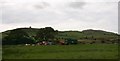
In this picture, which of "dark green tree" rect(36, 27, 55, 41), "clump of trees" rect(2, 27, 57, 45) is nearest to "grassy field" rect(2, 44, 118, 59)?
"clump of trees" rect(2, 27, 57, 45)

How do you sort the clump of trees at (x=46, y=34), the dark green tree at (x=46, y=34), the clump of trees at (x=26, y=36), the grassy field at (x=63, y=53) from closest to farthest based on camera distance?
the grassy field at (x=63, y=53)
the clump of trees at (x=26, y=36)
the dark green tree at (x=46, y=34)
the clump of trees at (x=46, y=34)

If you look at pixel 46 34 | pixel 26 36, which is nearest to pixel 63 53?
pixel 26 36

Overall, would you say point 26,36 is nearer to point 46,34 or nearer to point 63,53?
point 46,34

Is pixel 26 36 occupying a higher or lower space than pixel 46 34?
lower

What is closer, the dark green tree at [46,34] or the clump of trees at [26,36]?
the clump of trees at [26,36]

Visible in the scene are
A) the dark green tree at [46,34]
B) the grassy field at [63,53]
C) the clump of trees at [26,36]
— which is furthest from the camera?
the dark green tree at [46,34]

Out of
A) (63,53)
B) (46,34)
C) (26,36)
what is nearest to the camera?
(63,53)

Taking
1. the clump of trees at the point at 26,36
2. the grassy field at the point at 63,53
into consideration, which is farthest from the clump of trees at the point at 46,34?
the grassy field at the point at 63,53

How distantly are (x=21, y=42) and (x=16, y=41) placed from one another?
9.35 ft

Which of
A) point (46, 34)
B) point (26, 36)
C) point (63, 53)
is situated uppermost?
point (46, 34)

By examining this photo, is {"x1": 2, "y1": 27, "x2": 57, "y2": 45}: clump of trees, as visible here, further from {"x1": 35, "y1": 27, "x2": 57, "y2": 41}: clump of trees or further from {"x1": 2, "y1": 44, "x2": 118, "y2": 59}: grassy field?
{"x1": 2, "y1": 44, "x2": 118, "y2": 59}: grassy field

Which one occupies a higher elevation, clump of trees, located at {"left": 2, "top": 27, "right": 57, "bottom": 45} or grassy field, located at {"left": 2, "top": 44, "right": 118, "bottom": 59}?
clump of trees, located at {"left": 2, "top": 27, "right": 57, "bottom": 45}

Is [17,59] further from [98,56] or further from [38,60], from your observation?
[98,56]

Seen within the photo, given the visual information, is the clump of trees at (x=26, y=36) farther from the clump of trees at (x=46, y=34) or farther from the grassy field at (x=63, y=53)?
the grassy field at (x=63, y=53)
